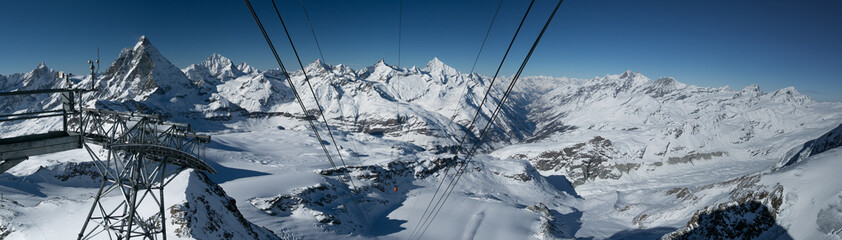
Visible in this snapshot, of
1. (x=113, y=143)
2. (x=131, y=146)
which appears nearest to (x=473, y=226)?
(x=131, y=146)

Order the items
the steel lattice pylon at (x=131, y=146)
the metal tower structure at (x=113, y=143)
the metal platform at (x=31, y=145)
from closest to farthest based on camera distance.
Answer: the metal platform at (x=31, y=145) → the metal tower structure at (x=113, y=143) → the steel lattice pylon at (x=131, y=146)

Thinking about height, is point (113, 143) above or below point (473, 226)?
above

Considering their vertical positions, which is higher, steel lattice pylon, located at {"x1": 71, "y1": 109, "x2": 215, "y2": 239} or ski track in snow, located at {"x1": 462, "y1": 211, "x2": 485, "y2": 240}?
steel lattice pylon, located at {"x1": 71, "y1": 109, "x2": 215, "y2": 239}

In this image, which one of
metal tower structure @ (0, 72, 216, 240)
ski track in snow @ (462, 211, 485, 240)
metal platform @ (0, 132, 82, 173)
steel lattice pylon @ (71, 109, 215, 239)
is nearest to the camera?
metal platform @ (0, 132, 82, 173)

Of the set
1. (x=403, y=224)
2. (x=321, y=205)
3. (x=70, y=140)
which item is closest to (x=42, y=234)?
(x=70, y=140)

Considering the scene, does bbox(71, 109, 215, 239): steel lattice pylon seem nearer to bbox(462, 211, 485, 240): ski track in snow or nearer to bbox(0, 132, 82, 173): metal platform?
bbox(0, 132, 82, 173): metal platform

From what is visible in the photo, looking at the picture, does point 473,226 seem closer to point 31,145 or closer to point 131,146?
point 131,146

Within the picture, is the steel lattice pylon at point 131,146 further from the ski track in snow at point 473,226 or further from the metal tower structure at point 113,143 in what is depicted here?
the ski track in snow at point 473,226

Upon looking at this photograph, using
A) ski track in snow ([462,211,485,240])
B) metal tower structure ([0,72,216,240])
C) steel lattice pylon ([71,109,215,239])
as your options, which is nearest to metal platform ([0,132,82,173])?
metal tower structure ([0,72,216,240])

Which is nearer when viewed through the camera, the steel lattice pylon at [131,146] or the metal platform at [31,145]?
the metal platform at [31,145]

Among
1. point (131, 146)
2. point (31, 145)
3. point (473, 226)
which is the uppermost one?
point (131, 146)

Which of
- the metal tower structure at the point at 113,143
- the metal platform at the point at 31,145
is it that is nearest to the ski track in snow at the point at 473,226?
the metal tower structure at the point at 113,143
